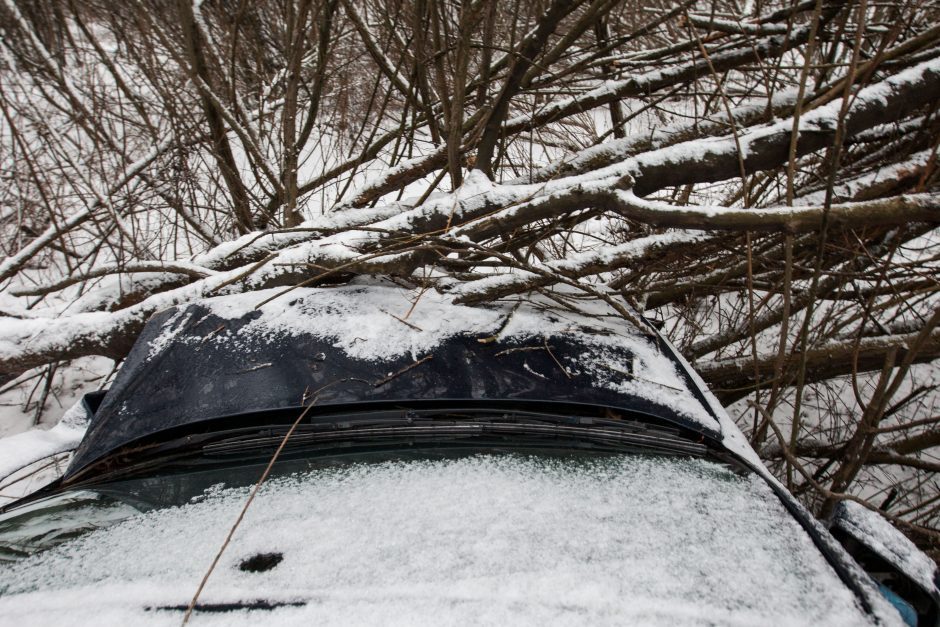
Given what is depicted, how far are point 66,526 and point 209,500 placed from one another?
1.03 feet

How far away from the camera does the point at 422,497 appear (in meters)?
1.19

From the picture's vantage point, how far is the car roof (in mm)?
1483

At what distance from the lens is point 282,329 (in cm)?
175

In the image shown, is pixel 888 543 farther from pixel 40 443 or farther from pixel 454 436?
pixel 40 443

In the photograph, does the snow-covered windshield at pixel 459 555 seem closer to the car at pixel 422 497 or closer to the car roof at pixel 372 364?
the car at pixel 422 497

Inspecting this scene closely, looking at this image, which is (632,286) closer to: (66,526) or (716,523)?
(716,523)

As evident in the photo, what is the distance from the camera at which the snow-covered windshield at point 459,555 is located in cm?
94

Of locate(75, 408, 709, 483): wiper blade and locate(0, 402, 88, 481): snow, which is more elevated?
locate(0, 402, 88, 481): snow

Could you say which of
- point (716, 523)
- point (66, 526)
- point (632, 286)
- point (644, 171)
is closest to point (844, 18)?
point (644, 171)

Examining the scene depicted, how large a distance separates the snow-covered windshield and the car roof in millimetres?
236

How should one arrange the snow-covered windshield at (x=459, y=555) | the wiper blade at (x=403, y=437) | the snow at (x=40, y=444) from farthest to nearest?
1. the snow at (x=40, y=444)
2. the wiper blade at (x=403, y=437)
3. the snow-covered windshield at (x=459, y=555)

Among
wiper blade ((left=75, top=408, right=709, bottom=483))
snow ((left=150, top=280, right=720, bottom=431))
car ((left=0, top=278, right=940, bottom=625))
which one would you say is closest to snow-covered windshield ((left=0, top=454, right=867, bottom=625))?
car ((left=0, top=278, right=940, bottom=625))

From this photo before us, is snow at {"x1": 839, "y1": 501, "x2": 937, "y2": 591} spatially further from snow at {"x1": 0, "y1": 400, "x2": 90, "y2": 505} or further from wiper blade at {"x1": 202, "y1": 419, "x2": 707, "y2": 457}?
snow at {"x1": 0, "y1": 400, "x2": 90, "y2": 505}

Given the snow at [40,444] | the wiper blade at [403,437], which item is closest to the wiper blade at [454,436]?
the wiper blade at [403,437]
